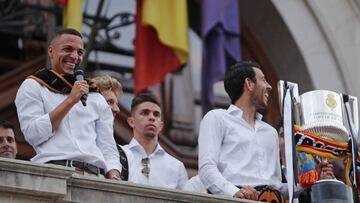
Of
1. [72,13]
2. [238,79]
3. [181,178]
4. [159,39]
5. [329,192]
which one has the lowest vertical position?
[329,192]

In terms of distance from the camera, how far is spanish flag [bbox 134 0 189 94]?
16828 mm

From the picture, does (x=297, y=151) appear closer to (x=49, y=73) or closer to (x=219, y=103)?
(x=49, y=73)

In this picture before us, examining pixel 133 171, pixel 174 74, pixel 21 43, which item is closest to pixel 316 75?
pixel 174 74

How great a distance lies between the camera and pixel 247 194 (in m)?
10.2

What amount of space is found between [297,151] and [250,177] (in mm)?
362

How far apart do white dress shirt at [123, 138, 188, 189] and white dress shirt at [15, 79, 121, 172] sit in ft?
2.81

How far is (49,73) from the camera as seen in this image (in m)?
10.3

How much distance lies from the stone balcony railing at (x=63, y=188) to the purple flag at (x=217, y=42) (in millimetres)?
6854

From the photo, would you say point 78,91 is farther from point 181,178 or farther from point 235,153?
point 181,178

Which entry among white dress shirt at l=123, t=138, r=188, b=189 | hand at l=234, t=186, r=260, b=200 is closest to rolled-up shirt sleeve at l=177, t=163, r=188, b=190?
white dress shirt at l=123, t=138, r=188, b=189

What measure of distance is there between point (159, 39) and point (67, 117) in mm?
7031

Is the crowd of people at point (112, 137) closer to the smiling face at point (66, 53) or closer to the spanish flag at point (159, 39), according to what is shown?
the smiling face at point (66, 53)

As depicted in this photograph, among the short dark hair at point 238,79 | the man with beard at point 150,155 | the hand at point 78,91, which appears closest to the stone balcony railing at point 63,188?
the hand at point 78,91

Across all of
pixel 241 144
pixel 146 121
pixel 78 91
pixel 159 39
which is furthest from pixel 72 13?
pixel 78 91
